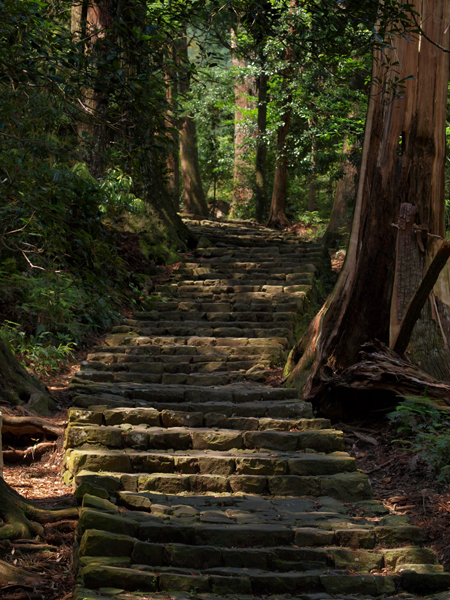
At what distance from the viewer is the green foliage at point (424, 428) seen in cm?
A: 527

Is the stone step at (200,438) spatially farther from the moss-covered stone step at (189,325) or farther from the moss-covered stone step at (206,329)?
the moss-covered stone step at (189,325)

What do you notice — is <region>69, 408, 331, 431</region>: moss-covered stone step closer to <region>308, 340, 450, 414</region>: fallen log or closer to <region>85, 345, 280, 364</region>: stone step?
<region>308, 340, 450, 414</region>: fallen log

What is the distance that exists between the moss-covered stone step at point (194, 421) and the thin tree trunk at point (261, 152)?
13298 mm

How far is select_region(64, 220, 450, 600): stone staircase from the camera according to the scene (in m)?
3.80

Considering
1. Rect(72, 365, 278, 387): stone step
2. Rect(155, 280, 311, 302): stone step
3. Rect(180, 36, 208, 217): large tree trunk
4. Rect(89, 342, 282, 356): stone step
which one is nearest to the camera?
Rect(72, 365, 278, 387): stone step

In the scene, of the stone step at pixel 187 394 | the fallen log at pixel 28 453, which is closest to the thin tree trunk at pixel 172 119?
the stone step at pixel 187 394

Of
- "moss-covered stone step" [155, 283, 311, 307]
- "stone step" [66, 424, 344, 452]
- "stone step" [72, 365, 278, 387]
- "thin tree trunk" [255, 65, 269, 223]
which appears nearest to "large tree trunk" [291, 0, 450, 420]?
"stone step" [66, 424, 344, 452]

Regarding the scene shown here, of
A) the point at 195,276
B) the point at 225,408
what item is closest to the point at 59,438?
the point at 225,408

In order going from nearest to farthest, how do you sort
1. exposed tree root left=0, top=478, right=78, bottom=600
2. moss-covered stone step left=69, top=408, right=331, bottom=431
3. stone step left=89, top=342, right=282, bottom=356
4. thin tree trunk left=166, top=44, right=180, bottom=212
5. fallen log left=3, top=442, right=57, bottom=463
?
exposed tree root left=0, top=478, right=78, bottom=600 → thin tree trunk left=166, top=44, right=180, bottom=212 → fallen log left=3, top=442, right=57, bottom=463 → moss-covered stone step left=69, top=408, right=331, bottom=431 → stone step left=89, top=342, right=282, bottom=356

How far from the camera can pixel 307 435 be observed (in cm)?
589

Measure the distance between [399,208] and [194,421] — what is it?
11.0 feet

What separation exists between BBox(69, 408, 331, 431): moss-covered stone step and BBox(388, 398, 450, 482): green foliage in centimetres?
78

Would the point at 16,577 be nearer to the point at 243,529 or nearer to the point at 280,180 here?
the point at 243,529

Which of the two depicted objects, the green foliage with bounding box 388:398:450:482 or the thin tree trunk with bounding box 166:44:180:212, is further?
the thin tree trunk with bounding box 166:44:180:212
